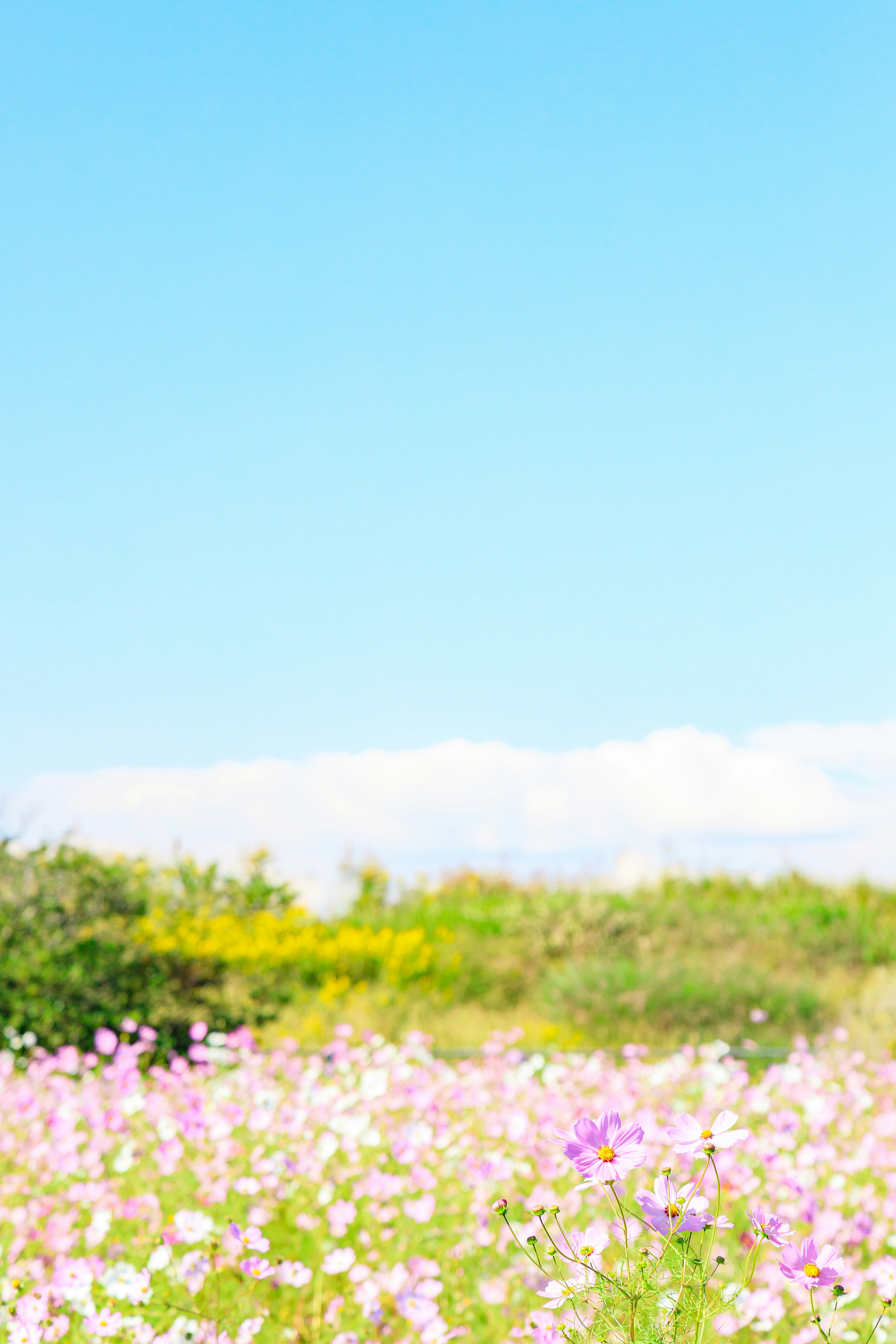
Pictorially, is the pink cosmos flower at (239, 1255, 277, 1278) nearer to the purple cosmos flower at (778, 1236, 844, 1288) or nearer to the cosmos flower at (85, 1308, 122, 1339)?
Answer: the cosmos flower at (85, 1308, 122, 1339)

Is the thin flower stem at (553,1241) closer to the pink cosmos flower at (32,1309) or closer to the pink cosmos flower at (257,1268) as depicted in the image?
the pink cosmos flower at (257,1268)

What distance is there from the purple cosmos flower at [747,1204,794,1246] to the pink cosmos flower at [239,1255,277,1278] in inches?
44.3

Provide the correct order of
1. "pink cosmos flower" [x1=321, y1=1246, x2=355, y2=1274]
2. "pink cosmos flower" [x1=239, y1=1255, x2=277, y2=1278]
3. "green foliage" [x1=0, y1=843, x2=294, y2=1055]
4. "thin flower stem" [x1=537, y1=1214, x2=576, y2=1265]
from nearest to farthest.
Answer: "thin flower stem" [x1=537, y1=1214, x2=576, y2=1265] < "pink cosmos flower" [x1=239, y1=1255, x2=277, y2=1278] < "pink cosmos flower" [x1=321, y1=1246, x2=355, y2=1274] < "green foliage" [x1=0, y1=843, x2=294, y2=1055]

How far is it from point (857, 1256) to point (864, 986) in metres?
7.66

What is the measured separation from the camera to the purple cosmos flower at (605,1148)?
1488 millimetres

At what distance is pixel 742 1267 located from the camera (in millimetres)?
2816

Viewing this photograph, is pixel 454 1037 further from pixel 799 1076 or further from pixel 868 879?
pixel 868 879

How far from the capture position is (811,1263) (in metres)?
1.65

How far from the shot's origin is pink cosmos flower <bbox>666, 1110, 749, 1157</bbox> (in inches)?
59.4

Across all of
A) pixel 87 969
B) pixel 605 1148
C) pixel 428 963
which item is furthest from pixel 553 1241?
pixel 428 963

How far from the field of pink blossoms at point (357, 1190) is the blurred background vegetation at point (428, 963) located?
1761 millimetres

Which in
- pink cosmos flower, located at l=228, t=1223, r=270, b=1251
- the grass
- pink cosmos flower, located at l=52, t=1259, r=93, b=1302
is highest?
pink cosmos flower, located at l=228, t=1223, r=270, b=1251

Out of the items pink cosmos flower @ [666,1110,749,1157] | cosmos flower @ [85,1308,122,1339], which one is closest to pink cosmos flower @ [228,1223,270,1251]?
cosmos flower @ [85,1308,122,1339]

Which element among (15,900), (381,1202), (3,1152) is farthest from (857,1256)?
(15,900)
